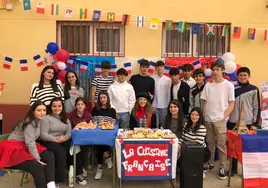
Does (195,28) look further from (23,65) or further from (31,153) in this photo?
(31,153)

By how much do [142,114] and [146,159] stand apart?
3.40 ft

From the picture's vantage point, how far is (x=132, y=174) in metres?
4.18

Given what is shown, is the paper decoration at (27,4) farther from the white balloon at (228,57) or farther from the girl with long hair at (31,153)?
the white balloon at (228,57)

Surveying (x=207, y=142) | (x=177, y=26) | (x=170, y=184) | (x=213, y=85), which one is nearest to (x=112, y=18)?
(x=177, y=26)

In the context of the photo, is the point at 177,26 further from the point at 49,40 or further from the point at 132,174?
the point at 132,174

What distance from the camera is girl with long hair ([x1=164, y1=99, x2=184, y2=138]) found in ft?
15.9

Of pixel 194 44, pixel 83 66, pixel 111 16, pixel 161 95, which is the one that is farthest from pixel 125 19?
pixel 161 95

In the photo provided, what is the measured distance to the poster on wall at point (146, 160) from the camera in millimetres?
4145

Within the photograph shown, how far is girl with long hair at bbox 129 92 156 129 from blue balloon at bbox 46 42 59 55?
210 centimetres

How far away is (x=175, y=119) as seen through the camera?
16.0 feet

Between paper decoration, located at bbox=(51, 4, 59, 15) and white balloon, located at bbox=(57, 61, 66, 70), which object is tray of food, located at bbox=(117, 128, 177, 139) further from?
paper decoration, located at bbox=(51, 4, 59, 15)

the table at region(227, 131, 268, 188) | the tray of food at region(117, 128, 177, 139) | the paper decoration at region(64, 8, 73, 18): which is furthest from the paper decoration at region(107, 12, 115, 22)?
the table at region(227, 131, 268, 188)

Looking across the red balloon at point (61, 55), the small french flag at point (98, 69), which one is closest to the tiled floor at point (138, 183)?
the small french flag at point (98, 69)

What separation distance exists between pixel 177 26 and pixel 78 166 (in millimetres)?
3549
